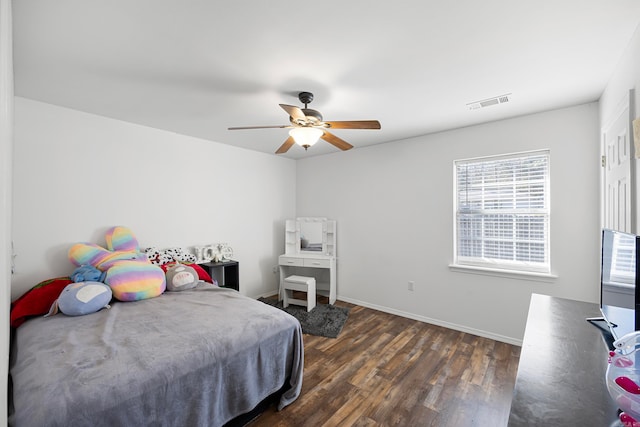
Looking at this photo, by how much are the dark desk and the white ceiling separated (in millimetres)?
1714

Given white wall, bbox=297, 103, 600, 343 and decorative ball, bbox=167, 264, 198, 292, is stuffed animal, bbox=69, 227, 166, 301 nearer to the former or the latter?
decorative ball, bbox=167, 264, 198, 292

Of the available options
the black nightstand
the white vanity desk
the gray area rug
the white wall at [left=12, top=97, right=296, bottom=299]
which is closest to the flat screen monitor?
the gray area rug

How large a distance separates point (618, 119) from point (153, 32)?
304 cm

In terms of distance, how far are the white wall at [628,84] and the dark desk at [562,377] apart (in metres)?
0.72

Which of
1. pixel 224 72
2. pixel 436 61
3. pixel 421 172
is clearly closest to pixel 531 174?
pixel 421 172

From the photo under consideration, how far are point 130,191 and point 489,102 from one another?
390cm

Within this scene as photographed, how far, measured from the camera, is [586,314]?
5.80ft

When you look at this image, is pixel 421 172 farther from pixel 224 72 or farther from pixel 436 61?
pixel 224 72

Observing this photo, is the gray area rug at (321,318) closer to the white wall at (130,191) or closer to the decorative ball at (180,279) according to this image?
the white wall at (130,191)

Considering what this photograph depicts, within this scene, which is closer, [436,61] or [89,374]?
[89,374]

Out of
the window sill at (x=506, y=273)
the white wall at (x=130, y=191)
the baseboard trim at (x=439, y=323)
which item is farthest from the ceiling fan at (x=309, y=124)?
the baseboard trim at (x=439, y=323)

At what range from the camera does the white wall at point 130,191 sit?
8.32 ft

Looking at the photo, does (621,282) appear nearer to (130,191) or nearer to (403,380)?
(403,380)

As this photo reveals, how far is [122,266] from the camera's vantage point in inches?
101
